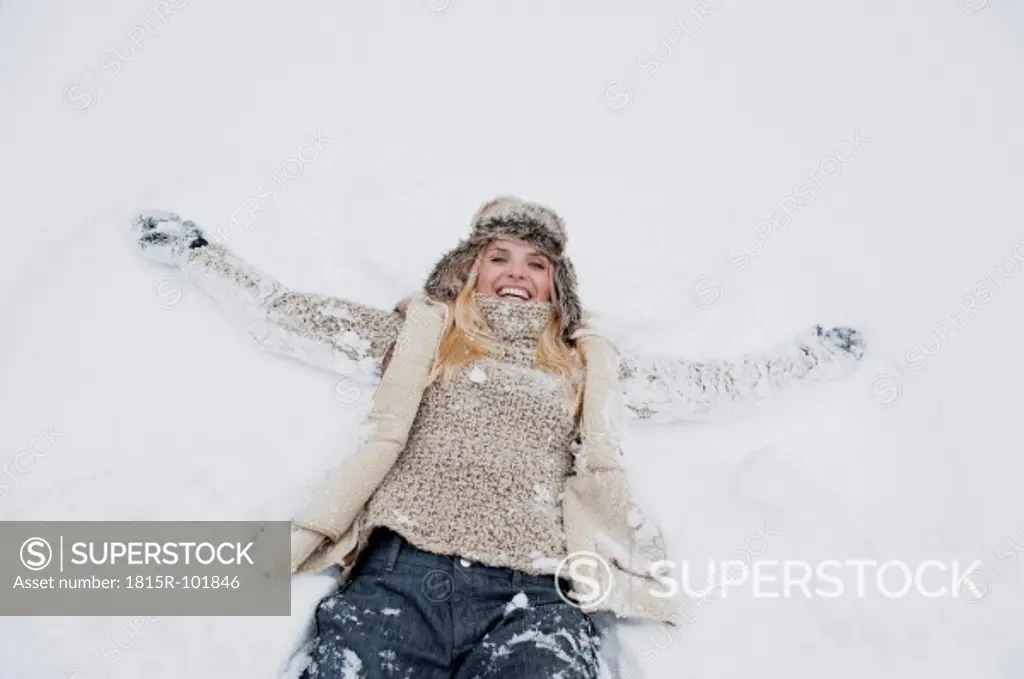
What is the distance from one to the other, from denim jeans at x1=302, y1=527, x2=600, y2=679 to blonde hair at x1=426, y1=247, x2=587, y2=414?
1.94 ft

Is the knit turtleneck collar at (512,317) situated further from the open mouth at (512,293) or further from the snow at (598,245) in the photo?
the snow at (598,245)

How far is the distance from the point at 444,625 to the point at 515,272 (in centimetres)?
118

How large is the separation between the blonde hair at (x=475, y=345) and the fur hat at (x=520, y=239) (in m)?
0.04

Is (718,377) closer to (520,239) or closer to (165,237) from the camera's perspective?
(520,239)

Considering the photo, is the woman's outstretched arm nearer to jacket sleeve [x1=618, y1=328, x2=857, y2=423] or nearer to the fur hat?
the fur hat

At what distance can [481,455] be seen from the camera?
2053 mm

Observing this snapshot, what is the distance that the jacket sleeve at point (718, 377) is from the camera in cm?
259

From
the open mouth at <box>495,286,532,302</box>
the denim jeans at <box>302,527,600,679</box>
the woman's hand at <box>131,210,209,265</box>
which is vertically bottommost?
the denim jeans at <box>302,527,600,679</box>

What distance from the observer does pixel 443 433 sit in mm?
2100

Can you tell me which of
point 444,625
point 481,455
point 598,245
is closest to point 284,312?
point 481,455

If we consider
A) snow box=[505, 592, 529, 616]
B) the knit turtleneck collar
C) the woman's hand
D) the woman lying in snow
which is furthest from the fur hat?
snow box=[505, 592, 529, 616]

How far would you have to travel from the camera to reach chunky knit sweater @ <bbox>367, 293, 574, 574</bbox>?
192cm

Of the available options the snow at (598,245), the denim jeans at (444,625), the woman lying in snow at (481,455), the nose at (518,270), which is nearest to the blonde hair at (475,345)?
the woman lying in snow at (481,455)

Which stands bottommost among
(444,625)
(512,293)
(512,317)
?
(444,625)
